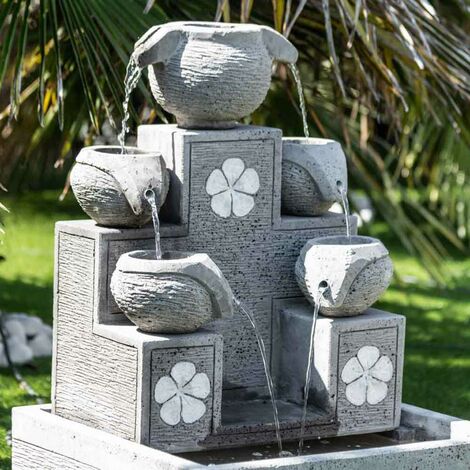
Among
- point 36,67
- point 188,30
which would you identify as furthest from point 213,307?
point 36,67

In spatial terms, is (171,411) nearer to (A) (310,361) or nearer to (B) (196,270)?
(B) (196,270)

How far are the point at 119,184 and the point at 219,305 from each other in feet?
1.67

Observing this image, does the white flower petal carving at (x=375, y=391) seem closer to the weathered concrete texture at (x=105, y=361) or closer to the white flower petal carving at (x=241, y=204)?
the weathered concrete texture at (x=105, y=361)

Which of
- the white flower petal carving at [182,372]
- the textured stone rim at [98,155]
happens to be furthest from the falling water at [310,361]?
the textured stone rim at [98,155]

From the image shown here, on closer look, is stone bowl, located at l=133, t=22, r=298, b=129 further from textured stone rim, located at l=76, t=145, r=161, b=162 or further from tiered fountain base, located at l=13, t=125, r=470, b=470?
textured stone rim, located at l=76, t=145, r=161, b=162

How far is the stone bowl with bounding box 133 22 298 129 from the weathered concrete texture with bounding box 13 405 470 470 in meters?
1.11

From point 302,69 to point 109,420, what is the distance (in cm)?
432

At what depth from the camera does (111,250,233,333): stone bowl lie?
12.8 ft

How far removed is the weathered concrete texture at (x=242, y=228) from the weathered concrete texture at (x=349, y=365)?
0.35 feet

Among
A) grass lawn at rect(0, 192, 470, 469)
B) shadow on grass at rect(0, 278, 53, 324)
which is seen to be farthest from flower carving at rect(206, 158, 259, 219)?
shadow on grass at rect(0, 278, 53, 324)

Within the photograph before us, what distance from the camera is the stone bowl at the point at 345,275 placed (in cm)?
422

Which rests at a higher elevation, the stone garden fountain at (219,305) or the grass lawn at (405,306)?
the stone garden fountain at (219,305)

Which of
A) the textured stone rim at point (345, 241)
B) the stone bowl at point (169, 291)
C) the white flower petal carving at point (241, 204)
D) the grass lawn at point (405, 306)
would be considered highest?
the white flower petal carving at point (241, 204)

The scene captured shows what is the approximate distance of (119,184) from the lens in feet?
13.5
